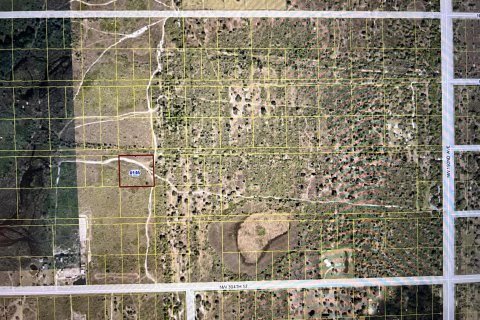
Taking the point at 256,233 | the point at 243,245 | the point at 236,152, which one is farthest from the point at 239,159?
the point at 243,245

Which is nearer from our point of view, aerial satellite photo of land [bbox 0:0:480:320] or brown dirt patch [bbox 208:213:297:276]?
aerial satellite photo of land [bbox 0:0:480:320]

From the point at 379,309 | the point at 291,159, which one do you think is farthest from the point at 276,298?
the point at 291,159

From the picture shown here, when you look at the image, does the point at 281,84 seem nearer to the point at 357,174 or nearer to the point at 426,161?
the point at 357,174

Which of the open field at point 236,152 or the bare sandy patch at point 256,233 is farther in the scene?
the bare sandy patch at point 256,233

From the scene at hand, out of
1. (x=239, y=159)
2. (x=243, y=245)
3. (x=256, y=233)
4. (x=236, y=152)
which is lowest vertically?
(x=243, y=245)

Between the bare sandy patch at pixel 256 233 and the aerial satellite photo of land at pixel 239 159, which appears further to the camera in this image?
the bare sandy patch at pixel 256 233

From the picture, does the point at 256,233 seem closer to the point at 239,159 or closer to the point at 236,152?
the point at 239,159

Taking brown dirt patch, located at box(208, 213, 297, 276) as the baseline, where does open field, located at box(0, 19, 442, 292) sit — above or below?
above

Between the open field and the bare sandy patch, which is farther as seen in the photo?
the bare sandy patch

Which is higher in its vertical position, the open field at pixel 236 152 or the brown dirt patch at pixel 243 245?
the open field at pixel 236 152
